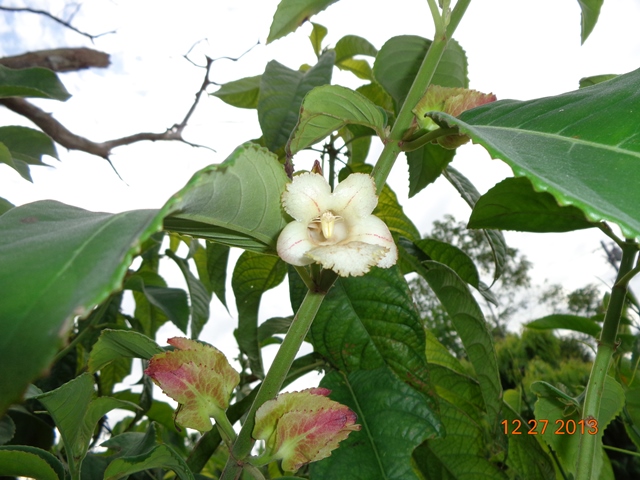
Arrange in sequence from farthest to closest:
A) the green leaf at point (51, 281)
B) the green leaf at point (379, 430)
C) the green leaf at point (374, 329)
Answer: the green leaf at point (374, 329)
the green leaf at point (379, 430)
the green leaf at point (51, 281)

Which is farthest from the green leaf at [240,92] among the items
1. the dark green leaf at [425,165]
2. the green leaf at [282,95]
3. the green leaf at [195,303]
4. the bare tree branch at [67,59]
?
the bare tree branch at [67,59]

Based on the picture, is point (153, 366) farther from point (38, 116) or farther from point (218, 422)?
point (38, 116)

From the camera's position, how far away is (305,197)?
30 cm

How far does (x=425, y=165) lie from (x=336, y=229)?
11.9 inches

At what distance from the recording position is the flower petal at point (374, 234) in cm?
30

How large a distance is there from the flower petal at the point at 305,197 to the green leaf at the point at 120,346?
0.14 meters

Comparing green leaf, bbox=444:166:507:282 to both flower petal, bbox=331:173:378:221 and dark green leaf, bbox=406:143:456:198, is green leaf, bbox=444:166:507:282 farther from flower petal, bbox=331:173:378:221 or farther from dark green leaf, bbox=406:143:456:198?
flower petal, bbox=331:173:378:221

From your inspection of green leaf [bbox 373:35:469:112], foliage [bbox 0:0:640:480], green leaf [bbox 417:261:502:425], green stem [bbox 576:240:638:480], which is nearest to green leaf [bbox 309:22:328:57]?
foliage [bbox 0:0:640:480]

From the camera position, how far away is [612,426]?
54.3 inches

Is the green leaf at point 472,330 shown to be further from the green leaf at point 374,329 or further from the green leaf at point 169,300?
the green leaf at point 169,300

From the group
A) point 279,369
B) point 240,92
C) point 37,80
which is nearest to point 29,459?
point 279,369

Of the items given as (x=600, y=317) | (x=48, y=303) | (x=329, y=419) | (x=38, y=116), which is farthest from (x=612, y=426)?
(x=38, y=116)

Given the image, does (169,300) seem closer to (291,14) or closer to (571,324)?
(291,14)

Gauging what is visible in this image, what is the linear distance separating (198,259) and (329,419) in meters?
0.89
